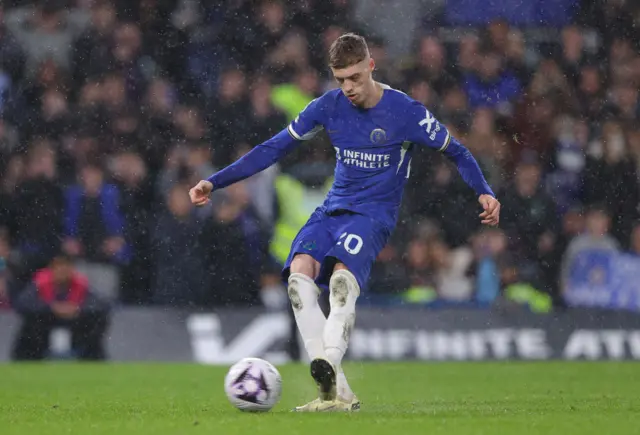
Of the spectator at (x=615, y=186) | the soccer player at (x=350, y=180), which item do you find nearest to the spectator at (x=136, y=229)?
the spectator at (x=615, y=186)

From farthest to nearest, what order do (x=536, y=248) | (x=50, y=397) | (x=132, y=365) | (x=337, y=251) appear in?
(x=536, y=248) < (x=132, y=365) < (x=50, y=397) < (x=337, y=251)

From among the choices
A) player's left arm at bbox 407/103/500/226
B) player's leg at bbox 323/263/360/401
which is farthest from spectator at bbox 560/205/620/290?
player's leg at bbox 323/263/360/401

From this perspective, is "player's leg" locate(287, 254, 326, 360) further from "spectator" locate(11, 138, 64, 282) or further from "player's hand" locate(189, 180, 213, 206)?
"spectator" locate(11, 138, 64, 282)

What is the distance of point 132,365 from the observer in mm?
12500

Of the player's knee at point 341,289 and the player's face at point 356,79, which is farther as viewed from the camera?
the player's face at point 356,79

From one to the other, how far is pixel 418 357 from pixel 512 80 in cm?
367

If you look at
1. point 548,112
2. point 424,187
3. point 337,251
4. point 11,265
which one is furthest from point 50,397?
point 548,112

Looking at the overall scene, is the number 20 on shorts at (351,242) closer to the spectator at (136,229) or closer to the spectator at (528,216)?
the spectator at (136,229)

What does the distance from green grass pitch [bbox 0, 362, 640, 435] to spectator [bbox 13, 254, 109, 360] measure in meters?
0.48

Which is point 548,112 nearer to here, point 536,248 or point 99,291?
point 536,248

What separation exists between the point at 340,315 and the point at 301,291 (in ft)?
0.99

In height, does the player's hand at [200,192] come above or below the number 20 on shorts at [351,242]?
above

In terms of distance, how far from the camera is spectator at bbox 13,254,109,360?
508 inches

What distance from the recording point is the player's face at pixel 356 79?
7.14 m
